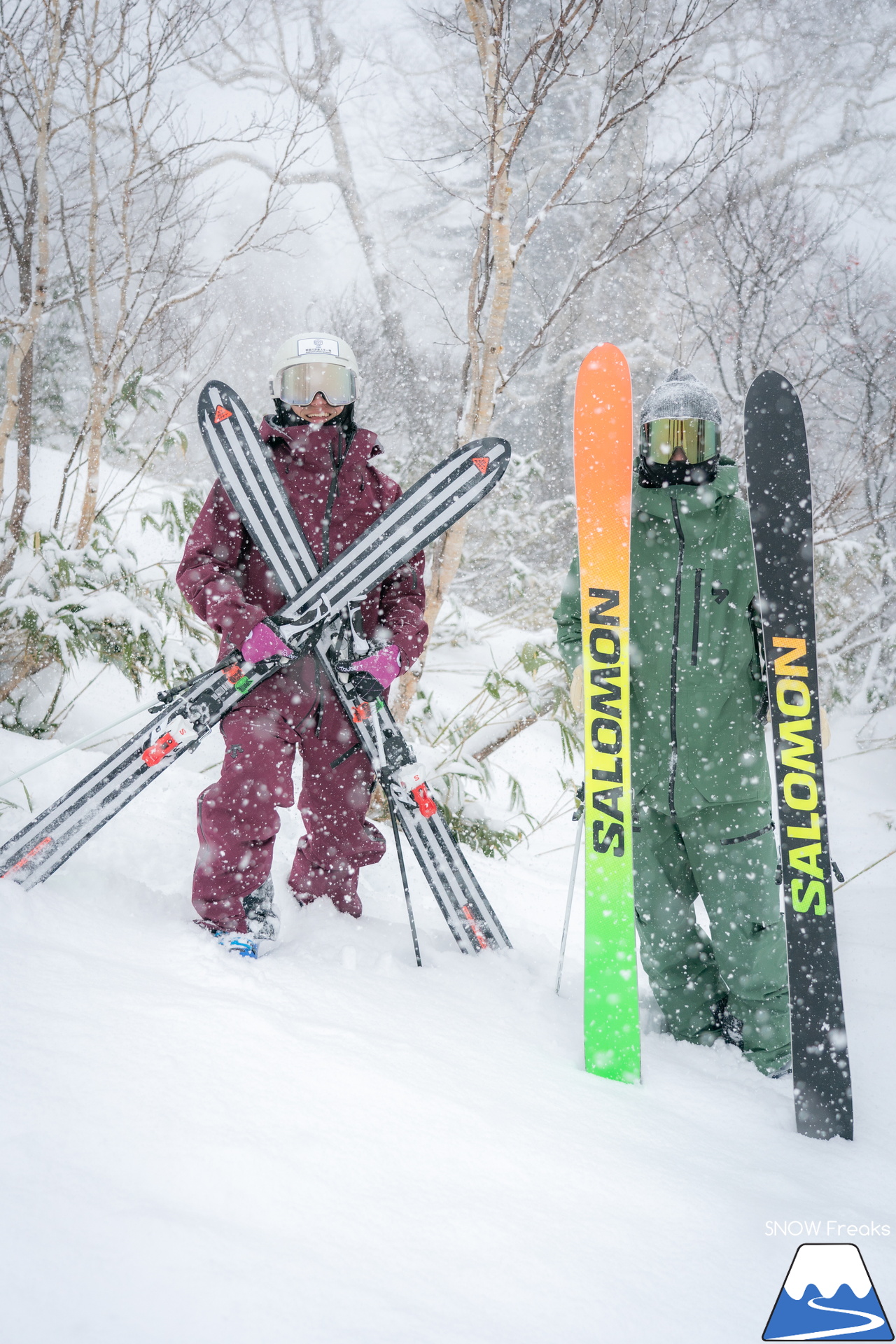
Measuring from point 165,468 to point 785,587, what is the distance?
1282 centimetres

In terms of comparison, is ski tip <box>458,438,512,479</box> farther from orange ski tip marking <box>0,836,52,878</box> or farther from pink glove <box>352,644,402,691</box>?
orange ski tip marking <box>0,836,52,878</box>

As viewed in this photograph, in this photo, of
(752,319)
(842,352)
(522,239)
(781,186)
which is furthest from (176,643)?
(781,186)

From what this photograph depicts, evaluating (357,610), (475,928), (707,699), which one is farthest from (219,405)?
(475,928)

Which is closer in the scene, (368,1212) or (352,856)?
(368,1212)

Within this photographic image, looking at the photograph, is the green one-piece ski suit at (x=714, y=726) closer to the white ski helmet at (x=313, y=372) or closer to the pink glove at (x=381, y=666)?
the pink glove at (x=381, y=666)

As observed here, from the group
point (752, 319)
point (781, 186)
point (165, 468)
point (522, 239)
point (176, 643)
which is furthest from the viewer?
point (165, 468)

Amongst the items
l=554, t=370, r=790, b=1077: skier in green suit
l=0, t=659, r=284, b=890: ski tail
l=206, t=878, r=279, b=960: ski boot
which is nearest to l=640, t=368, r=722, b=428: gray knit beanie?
l=554, t=370, r=790, b=1077: skier in green suit

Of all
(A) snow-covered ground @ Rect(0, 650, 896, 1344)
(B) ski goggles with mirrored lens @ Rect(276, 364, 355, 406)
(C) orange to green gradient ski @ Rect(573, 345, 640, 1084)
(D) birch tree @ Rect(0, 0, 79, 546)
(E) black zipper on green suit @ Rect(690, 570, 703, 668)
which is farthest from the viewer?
(D) birch tree @ Rect(0, 0, 79, 546)

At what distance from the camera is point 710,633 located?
174 centimetres

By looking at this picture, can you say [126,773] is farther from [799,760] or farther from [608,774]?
[799,760]

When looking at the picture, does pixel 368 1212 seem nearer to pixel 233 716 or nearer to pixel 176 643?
pixel 233 716

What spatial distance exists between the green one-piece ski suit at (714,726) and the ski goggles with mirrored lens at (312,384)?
2.93 feet
